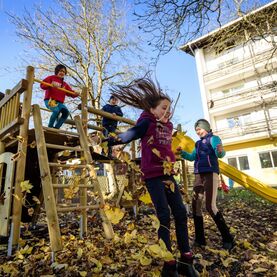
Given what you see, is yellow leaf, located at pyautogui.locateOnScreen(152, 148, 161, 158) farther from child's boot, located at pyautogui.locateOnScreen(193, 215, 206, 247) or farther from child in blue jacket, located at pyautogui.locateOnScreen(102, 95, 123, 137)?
child in blue jacket, located at pyautogui.locateOnScreen(102, 95, 123, 137)

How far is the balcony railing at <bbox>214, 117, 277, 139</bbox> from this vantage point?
58.9 feet

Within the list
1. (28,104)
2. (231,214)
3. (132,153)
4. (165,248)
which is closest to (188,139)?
(132,153)

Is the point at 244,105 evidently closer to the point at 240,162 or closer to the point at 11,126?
the point at 240,162

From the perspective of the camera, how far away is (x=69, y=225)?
157 inches

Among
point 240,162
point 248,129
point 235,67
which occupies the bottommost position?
point 240,162

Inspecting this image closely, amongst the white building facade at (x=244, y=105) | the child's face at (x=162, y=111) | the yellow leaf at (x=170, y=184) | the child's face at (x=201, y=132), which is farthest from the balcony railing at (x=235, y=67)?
the yellow leaf at (x=170, y=184)

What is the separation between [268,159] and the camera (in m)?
18.0

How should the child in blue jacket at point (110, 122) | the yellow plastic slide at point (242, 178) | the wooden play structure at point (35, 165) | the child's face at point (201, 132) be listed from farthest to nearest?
the child in blue jacket at point (110, 122) < the yellow plastic slide at point (242, 178) < the child's face at point (201, 132) < the wooden play structure at point (35, 165)

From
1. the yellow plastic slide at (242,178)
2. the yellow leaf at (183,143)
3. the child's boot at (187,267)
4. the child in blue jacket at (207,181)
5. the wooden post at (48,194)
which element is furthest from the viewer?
the yellow leaf at (183,143)

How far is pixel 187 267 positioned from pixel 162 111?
1.38m

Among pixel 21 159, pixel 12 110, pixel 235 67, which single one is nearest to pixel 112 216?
pixel 21 159

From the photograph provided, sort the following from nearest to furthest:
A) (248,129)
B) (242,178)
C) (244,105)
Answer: (242,178)
(248,129)
(244,105)

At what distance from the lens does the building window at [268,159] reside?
1770 cm

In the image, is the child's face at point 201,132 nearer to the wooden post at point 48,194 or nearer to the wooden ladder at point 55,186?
the wooden ladder at point 55,186
